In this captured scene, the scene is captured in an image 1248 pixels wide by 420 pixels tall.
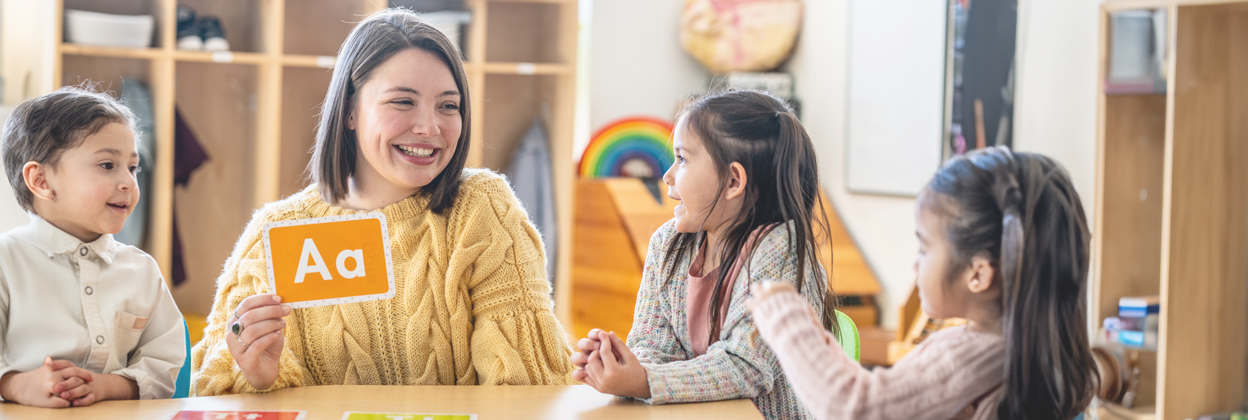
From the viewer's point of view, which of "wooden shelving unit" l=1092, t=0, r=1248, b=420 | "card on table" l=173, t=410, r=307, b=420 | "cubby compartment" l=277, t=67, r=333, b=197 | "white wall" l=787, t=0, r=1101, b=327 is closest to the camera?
"card on table" l=173, t=410, r=307, b=420

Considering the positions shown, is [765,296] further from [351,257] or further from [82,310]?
[82,310]

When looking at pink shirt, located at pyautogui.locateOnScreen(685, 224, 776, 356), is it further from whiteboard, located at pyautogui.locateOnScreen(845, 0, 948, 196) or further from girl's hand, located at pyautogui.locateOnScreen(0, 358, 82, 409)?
whiteboard, located at pyautogui.locateOnScreen(845, 0, 948, 196)

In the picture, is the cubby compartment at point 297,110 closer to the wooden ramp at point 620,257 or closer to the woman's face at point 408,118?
the wooden ramp at point 620,257

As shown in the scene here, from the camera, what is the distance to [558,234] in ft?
12.2

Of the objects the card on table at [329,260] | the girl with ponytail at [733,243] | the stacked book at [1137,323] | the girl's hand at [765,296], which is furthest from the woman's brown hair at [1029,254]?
the stacked book at [1137,323]

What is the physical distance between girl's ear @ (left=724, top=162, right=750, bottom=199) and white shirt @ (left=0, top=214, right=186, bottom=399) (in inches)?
34.1

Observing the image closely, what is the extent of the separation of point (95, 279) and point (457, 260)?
1.69 ft

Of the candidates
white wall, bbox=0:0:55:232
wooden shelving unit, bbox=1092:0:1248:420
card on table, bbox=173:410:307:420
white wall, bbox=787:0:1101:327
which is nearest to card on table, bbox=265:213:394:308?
card on table, bbox=173:410:307:420

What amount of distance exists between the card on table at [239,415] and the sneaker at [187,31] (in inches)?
103

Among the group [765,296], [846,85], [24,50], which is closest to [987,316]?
[765,296]

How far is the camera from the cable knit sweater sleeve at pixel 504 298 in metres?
1.47

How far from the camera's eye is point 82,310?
4.24 ft

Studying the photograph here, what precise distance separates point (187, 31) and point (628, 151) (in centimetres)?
177

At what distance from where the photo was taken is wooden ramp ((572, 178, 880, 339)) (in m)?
3.52
